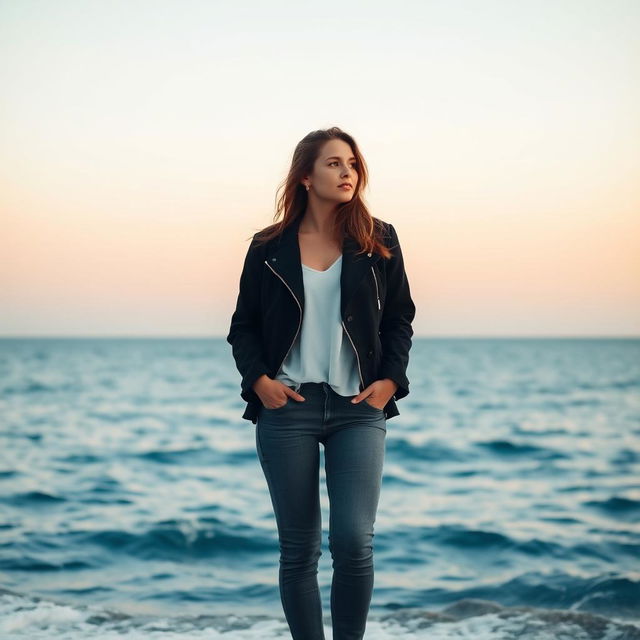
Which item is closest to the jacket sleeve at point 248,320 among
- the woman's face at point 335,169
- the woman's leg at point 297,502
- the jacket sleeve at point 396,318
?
the woman's leg at point 297,502

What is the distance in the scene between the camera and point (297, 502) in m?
3.54

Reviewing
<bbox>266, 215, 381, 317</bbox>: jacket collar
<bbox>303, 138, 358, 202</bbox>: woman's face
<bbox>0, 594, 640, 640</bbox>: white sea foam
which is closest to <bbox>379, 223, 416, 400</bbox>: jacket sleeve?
<bbox>266, 215, 381, 317</bbox>: jacket collar

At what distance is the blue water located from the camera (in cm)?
522

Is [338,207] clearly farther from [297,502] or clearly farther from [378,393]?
[297,502]

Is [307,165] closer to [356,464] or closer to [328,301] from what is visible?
[328,301]

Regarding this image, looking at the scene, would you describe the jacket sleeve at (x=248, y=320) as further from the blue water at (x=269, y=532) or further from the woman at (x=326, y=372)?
the blue water at (x=269, y=532)

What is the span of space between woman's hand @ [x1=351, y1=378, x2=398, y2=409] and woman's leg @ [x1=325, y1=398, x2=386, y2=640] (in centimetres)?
4

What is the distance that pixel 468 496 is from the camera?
12.6 metres

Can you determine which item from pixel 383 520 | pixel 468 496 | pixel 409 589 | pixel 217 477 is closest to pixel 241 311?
pixel 409 589

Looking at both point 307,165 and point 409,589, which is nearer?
point 307,165

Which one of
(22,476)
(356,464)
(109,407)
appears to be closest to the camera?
(356,464)

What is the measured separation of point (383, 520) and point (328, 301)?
24.3ft

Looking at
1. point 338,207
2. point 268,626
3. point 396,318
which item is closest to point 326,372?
point 396,318

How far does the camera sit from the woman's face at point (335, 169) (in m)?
3.60
